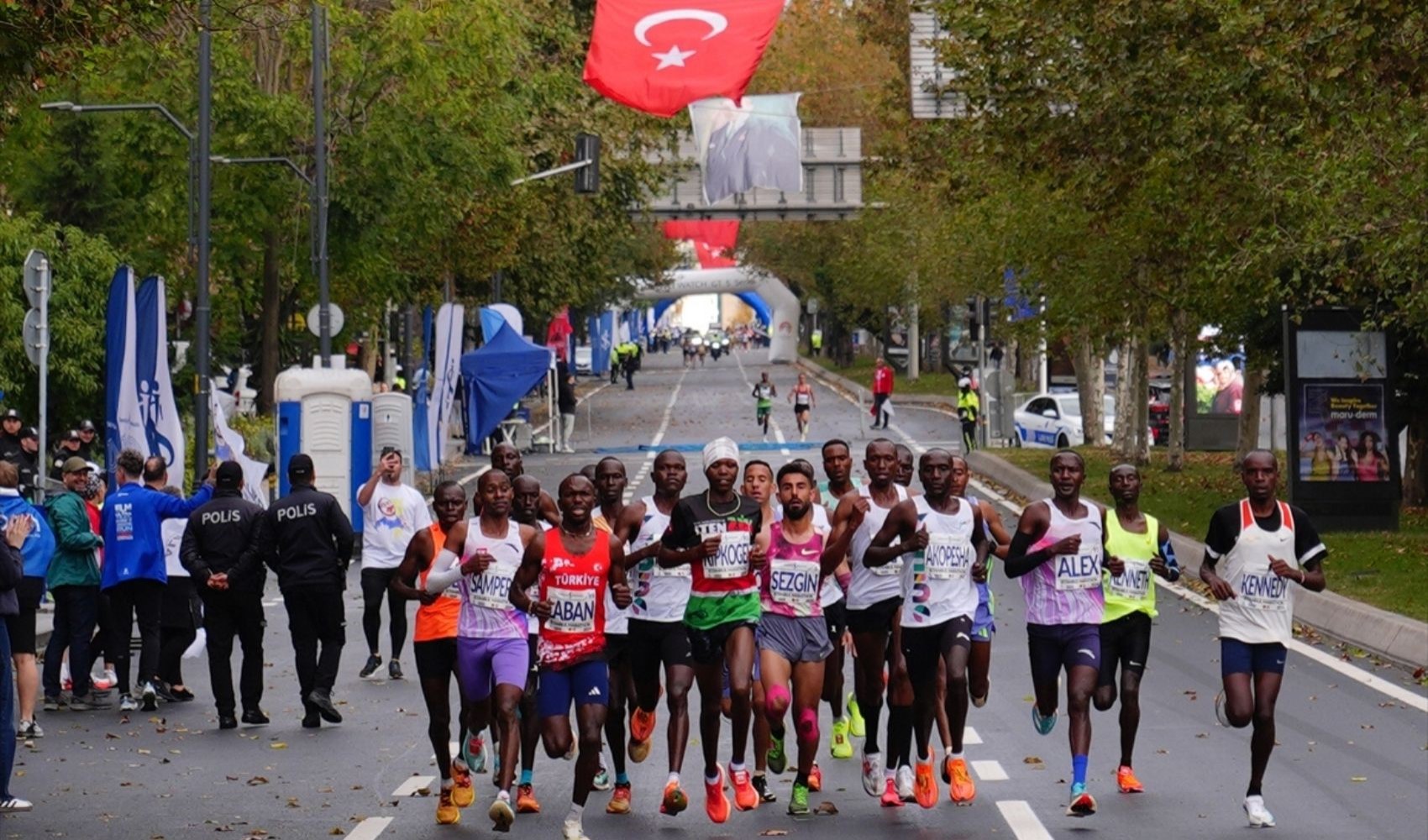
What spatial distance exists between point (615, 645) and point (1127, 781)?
8.36 feet

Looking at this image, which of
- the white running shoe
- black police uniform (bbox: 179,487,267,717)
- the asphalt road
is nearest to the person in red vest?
the asphalt road

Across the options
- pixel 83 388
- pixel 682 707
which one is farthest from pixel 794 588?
pixel 83 388

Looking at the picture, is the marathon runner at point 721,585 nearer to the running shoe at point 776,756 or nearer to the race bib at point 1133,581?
the running shoe at point 776,756

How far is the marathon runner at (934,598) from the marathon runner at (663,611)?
0.95 meters

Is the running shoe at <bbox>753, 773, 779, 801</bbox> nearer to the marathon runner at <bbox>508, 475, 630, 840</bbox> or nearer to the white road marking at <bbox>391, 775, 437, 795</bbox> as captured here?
the marathon runner at <bbox>508, 475, 630, 840</bbox>

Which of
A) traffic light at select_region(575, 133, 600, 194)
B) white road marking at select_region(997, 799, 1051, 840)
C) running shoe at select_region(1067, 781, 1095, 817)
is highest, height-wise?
traffic light at select_region(575, 133, 600, 194)

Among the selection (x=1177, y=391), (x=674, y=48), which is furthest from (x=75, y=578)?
(x=1177, y=391)

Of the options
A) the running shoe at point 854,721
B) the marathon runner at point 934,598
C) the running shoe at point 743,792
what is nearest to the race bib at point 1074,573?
the marathon runner at point 934,598

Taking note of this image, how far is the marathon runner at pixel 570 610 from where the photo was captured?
36.1 ft

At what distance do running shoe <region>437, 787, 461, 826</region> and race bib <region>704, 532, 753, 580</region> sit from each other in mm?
1647

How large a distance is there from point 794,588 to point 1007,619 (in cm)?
1081

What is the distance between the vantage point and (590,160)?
43.2 metres

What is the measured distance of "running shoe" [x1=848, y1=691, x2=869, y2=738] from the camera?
13984 millimetres

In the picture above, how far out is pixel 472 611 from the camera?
11312mm
